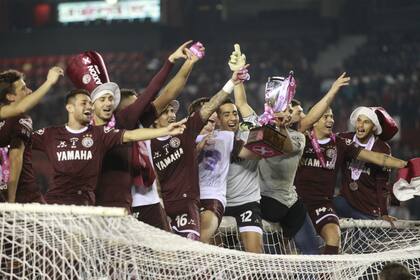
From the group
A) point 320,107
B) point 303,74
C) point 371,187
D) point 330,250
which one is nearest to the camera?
point 320,107

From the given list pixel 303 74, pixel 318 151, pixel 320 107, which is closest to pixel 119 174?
pixel 320 107

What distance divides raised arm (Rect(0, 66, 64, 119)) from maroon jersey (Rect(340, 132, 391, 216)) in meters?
2.98

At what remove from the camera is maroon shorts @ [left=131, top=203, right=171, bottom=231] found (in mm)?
6582

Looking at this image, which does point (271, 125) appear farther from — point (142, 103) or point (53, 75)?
point (53, 75)

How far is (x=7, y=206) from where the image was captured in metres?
5.06

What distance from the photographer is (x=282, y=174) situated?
7387 millimetres

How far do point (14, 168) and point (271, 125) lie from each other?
1.70 m

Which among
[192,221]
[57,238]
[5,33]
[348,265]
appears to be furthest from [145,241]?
[5,33]

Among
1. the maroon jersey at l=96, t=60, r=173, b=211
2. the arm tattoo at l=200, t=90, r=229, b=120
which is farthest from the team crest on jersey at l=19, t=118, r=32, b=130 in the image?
the arm tattoo at l=200, t=90, r=229, b=120

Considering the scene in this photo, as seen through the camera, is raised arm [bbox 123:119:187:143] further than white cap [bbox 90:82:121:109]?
No

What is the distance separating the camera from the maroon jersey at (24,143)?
607 centimetres

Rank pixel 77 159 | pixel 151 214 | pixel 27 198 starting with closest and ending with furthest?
pixel 77 159, pixel 27 198, pixel 151 214

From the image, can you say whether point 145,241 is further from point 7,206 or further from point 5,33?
point 5,33

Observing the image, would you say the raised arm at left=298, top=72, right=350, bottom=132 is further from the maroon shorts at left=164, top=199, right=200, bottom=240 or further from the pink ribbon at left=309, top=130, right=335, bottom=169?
the maroon shorts at left=164, top=199, right=200, bottom=240
